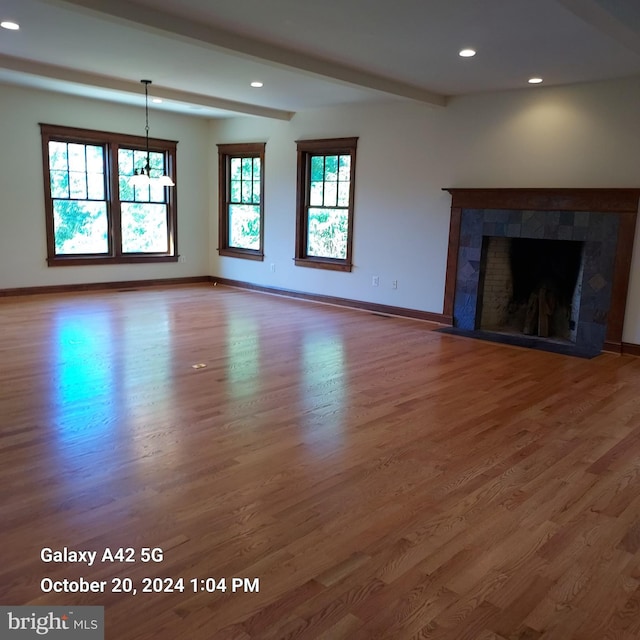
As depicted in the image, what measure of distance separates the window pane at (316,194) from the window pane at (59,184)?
3386mm

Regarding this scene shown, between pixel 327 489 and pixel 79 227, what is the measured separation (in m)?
6.92

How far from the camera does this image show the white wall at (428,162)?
18.7 ft

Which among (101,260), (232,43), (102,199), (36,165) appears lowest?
(101,260)

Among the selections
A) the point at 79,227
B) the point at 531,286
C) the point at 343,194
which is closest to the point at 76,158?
the point at 79,227

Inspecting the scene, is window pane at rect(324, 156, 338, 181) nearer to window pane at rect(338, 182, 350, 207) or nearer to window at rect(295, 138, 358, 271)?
window at rect(295, 138, 358, 271)

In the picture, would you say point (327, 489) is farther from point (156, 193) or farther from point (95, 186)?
point (156, 193)

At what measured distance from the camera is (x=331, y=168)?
8102 mm

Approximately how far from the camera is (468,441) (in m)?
3.39

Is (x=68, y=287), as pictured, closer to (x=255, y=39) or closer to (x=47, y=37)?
(x=47, y=37)

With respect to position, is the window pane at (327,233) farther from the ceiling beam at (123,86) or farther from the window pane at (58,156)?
the window pane at (58,156)

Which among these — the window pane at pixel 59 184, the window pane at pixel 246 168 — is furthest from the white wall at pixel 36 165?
the window pane at pixel 246 168

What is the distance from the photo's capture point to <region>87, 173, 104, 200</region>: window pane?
8311 mm

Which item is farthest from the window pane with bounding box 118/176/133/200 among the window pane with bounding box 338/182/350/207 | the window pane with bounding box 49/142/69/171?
the window pane with bounding box 338/182/350/207

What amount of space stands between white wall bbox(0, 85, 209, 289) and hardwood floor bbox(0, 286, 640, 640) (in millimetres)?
3141
